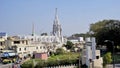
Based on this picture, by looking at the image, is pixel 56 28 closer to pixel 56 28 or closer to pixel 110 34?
pixel 56 28

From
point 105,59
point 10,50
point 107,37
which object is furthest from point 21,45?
point 105,59

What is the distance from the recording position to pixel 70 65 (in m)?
41.5

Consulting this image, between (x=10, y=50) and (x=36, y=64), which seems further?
(x=10, y=50)

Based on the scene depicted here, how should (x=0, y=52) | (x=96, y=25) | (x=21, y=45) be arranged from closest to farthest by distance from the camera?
(x=0, y=52)
(x=21, y=45)
(x=96, y=25)

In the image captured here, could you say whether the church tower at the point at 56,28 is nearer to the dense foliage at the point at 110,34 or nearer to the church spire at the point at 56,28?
the church spire at the point at 56,28

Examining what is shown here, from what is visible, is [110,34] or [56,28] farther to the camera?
[56,28]

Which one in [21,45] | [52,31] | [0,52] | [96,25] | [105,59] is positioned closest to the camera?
[105,59]

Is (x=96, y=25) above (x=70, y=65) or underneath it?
above

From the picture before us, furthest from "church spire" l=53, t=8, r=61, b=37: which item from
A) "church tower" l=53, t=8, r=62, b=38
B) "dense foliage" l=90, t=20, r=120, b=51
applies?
"dense foliage" l=90, t=20, r=120, b=51

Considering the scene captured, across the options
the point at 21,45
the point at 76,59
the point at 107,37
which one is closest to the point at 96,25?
the point at 107,37

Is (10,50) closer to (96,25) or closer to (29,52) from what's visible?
(29,52)

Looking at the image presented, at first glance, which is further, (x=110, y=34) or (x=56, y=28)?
(x=56, y=28)

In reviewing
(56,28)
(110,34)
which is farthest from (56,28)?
(110,34)

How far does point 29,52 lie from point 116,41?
720 inches
